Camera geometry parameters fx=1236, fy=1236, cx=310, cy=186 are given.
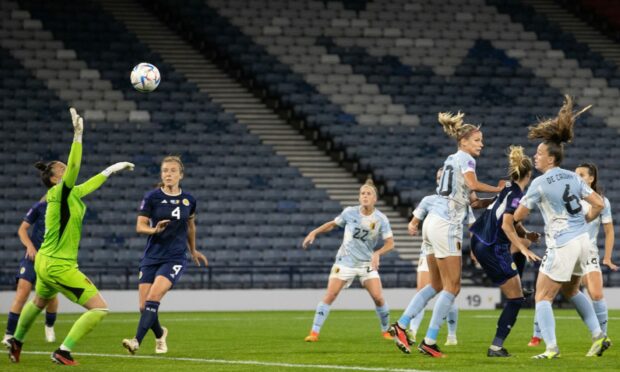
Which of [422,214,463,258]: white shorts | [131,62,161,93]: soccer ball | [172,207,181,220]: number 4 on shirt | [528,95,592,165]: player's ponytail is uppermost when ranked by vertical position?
[131,62,161,93]: soccer ball

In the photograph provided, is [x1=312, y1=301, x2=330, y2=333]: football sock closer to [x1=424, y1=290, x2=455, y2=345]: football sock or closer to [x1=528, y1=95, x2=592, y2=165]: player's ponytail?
[x1=424, y1=290, x2=455, y2=345]: football sock

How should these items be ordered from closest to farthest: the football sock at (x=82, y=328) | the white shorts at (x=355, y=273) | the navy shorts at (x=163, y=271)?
the football sock at (x=82, y=328) < the navy shorts at (x=163, y=271) < the white shorts at (x=355, y=273)

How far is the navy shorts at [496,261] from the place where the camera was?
1236 centimetres

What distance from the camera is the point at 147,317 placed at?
41.8ft

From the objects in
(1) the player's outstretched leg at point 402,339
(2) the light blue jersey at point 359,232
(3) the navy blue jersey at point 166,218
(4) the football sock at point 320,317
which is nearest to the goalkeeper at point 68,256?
(3) the navy blue jersey at point 166,218

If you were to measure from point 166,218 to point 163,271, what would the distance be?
0.57 m

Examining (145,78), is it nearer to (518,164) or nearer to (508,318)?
(518,164)

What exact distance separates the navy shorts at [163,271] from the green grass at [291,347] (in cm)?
81

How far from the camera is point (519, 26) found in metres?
36.4

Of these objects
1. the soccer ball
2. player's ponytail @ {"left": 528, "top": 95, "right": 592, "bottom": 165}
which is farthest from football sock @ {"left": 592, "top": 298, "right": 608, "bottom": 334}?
the soccer ball

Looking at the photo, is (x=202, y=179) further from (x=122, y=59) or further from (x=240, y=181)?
(x=122, y=59)

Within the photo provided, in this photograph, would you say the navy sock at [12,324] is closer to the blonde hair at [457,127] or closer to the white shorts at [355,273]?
the white shorts at [355,273]

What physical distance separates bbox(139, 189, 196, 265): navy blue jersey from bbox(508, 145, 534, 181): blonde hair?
11.1 feet

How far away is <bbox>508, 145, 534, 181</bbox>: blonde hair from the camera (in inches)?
499
